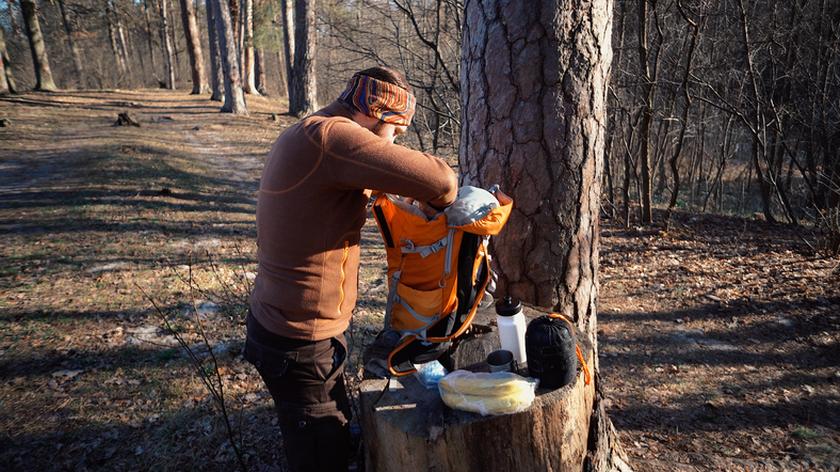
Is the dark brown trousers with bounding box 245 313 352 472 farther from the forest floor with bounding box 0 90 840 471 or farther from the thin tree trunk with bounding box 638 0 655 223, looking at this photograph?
the thin tree trunk with bounding box 638 0 655 223

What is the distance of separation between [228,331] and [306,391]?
2442mm

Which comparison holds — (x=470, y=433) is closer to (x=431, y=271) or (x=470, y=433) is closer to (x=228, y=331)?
(x=431, y=271)

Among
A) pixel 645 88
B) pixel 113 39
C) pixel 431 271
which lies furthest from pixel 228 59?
pixel 113 39

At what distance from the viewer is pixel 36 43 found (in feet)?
62.6

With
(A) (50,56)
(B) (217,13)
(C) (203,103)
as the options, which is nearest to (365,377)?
(B) (217,13)

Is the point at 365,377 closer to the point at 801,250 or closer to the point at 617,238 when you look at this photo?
the point at 617,238

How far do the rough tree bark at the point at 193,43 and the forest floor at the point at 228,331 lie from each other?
508 inches

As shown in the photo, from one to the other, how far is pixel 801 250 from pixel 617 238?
247 cm

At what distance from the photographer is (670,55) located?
359 inches

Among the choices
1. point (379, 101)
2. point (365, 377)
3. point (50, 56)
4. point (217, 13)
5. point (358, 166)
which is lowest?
point (365, 377)

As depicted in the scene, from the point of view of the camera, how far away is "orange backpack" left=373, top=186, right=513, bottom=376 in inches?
80.9

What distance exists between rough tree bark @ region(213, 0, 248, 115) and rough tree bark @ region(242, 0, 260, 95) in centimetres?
795

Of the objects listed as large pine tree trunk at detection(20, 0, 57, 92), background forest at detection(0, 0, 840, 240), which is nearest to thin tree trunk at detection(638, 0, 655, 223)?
background forest at detection(0, 0, 840, 240)

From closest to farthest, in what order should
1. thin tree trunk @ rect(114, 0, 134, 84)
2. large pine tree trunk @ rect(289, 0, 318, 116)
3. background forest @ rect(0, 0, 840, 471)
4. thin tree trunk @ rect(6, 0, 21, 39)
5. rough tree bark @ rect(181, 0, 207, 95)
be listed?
background forest @ rect(0, 0, 840, 471) → large pine tree trunk @ rect(289, 0, 318, 116) → rough tree bark @ rect(181, 0, 207, 95) → thin tree trunk @ rect(6, 0, 21, 39) → thin tree trunk @ rect(114, 0, 134, 84)
